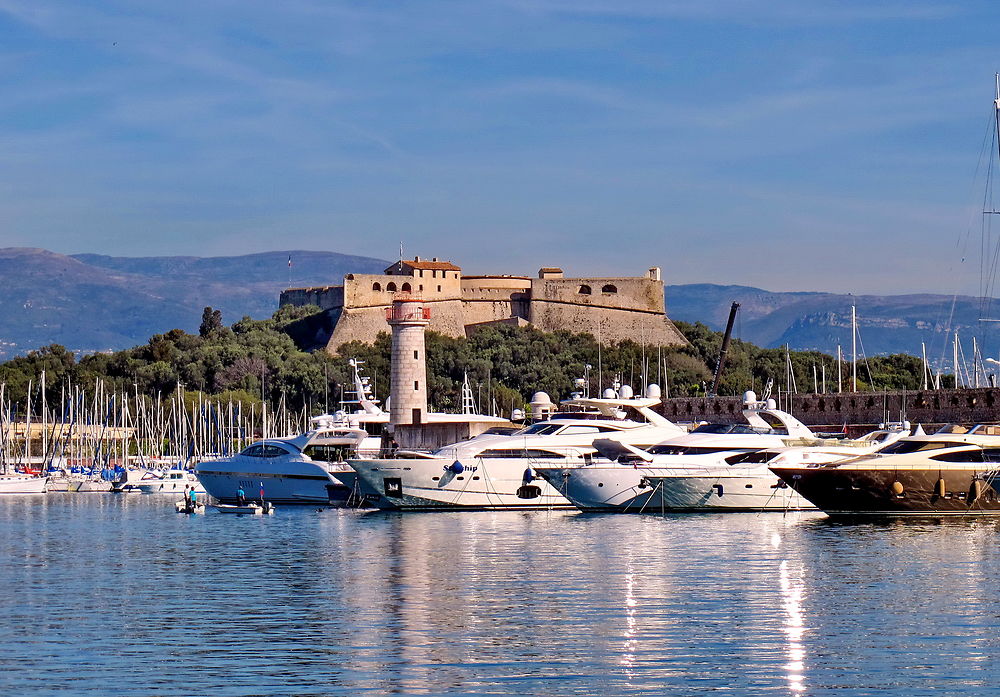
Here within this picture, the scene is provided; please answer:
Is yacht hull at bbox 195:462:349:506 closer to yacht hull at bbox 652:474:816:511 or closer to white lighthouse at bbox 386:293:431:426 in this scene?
white lighthouse at bbox 386:293:431:426

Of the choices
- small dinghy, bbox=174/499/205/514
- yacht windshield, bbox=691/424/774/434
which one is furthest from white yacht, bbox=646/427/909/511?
small dinghy, bbox=174/499/205/514

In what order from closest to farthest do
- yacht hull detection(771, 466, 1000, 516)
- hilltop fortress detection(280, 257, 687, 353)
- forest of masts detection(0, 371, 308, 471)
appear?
yacht hull detection(771, 466, 1000, 516) < forest of masts detection(0, 371, 308, 471) < hilltop fortress detection(280, 257, 687, 353)

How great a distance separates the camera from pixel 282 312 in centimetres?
12838

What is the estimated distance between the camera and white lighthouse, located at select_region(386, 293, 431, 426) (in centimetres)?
6100

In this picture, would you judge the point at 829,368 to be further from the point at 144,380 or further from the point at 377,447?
the point at 377,447

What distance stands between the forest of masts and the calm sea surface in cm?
4763

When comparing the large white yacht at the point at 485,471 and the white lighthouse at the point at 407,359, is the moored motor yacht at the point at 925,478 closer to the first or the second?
the large white yacht at the point at 485,471

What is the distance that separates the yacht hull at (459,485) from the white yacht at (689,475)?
0.91 m

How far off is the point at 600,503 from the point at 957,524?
31.9 ft

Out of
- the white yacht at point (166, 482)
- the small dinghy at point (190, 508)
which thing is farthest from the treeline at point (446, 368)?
the small dinghy at point (190, 508)

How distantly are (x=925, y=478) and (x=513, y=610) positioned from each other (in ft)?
58.3

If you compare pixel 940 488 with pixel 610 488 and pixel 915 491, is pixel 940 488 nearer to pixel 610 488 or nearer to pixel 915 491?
pixel 915 491

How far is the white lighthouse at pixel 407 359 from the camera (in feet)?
200

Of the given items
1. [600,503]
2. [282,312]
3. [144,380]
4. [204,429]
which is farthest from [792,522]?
[282,312]
